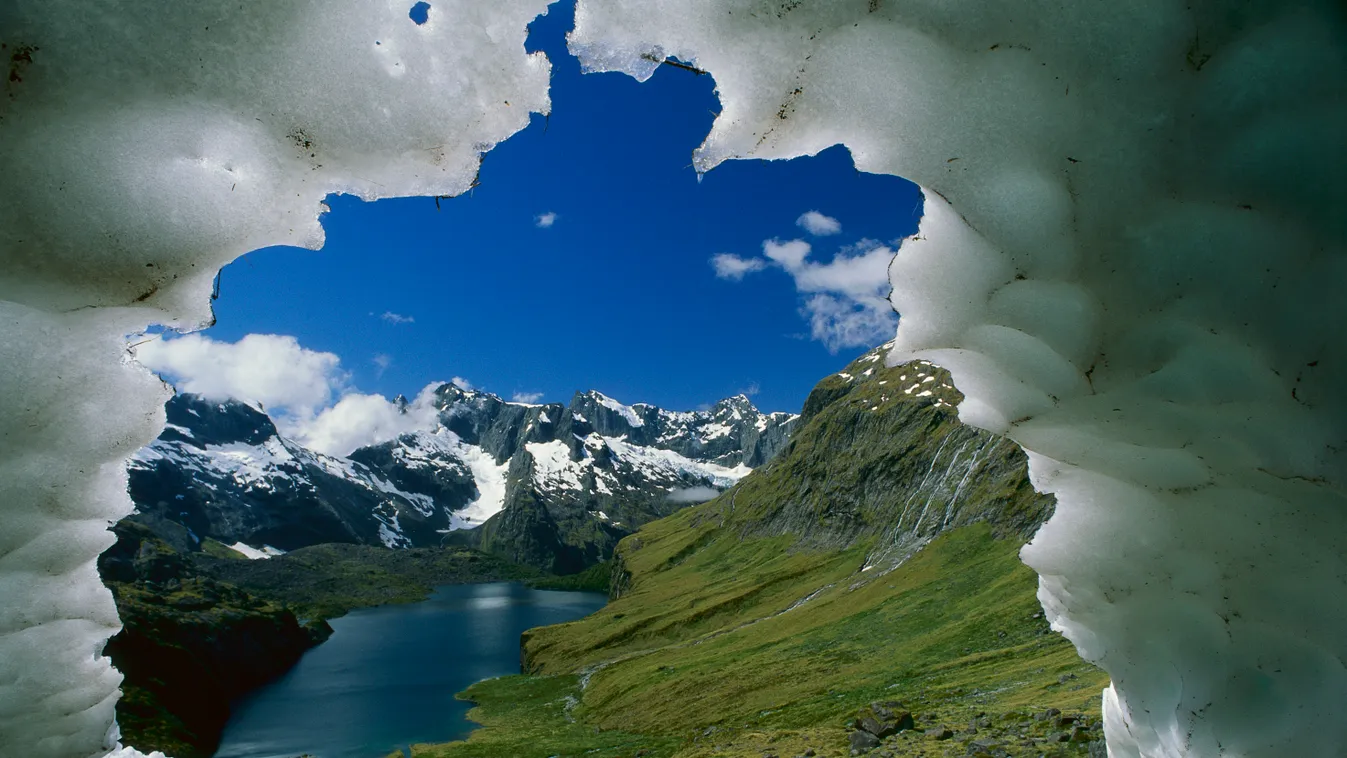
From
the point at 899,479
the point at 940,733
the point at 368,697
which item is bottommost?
the point at 940,733

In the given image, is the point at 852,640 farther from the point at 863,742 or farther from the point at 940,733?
the point at 940,733

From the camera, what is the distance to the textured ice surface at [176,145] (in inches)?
130

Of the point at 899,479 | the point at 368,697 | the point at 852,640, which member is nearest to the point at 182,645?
the point at 368,697

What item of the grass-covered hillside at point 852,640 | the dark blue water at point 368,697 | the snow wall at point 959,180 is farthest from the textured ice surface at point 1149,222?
the dark blue water at point 368,697

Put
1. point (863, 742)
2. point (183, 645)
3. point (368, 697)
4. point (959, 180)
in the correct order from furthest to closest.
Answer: point (368, 697), point (183, 645), point (863, 742), point (959, 180)

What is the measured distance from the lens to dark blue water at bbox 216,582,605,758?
281ft

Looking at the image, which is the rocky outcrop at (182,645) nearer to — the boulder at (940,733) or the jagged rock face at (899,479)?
the boulder at (940,733)

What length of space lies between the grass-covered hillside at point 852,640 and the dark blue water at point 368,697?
859cm

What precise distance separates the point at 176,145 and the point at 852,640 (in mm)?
93490

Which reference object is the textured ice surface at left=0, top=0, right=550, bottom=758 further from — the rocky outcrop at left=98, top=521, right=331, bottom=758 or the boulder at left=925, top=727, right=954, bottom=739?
the rocky outcrop at left=98, top=521, right=331, bottom=758

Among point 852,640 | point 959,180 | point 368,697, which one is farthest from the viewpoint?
point 368,697

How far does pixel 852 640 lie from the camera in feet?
286

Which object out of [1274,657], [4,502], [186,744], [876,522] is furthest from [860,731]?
[876,522]

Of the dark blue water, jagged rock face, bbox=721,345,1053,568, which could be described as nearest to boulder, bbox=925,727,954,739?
jagged rock face, bbox=721,345,1053,568
